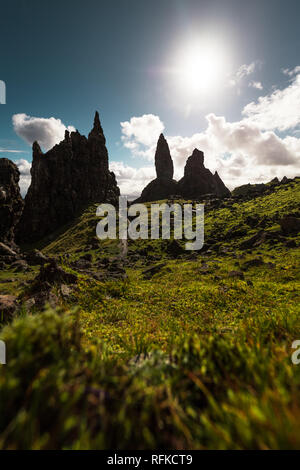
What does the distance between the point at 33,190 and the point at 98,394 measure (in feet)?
443

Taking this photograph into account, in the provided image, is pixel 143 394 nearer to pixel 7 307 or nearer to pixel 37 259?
pixel 7 307

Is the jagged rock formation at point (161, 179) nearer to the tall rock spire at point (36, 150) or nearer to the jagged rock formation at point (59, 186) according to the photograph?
the jagged rock formation at point (59, 186)

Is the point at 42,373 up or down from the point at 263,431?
up

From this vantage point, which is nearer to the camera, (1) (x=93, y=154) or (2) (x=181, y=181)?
(1) (x=93, y=154)

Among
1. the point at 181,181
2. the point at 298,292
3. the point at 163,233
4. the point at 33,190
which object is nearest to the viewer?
the point at 298,292

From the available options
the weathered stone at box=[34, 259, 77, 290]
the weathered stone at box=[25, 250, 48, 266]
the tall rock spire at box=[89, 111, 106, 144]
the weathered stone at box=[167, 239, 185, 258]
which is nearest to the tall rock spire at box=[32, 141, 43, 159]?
the tall rock spire at box=[89, 111, 106, 144]

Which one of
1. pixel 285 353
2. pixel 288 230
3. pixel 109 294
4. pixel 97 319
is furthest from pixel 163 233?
pixel 285 353

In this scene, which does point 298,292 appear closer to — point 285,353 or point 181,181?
point 285,353

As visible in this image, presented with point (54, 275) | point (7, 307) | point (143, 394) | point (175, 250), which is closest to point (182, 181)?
point (175, 250)

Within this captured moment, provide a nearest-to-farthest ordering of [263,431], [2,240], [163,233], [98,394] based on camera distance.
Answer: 1. [263,431]
2. [98,394]
3. [163,233]
4. [2,240]

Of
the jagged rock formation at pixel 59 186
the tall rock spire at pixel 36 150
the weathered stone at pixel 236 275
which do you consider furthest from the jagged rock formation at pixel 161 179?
the weathered stone at pixel 236 275

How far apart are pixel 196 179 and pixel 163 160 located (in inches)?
1396

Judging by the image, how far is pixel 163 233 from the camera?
203 feet

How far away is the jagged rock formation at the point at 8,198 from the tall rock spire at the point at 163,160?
A: 106 metres
